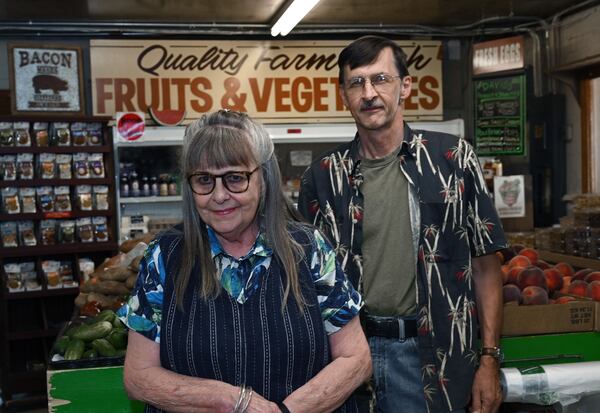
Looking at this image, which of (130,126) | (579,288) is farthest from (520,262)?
(130,126)

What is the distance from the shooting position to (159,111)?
6660 millimetres

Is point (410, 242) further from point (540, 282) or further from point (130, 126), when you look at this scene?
point (130, 126)

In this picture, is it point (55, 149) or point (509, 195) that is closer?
point (55, 149)

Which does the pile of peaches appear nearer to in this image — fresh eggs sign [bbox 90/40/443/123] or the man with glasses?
the man with glasses

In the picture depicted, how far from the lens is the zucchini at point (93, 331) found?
287 centimetres

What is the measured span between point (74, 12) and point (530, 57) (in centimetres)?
445

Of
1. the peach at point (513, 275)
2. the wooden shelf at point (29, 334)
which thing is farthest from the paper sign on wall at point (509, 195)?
the wooden shelf at point (29, 334)

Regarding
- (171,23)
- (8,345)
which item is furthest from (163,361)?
(171,23)

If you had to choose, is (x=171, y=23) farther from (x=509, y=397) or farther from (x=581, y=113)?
(x=509, y=397)

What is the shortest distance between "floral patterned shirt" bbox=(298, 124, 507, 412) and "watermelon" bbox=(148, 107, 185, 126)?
14.9ft

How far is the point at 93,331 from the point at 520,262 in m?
1.99

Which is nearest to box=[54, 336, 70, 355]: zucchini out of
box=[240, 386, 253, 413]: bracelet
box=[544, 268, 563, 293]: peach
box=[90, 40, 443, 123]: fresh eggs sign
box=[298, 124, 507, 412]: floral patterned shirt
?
box=[298, 124, 507, 412]: floral patterned shirt

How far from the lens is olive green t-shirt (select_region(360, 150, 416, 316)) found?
2189mm

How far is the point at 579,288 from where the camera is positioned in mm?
3283
